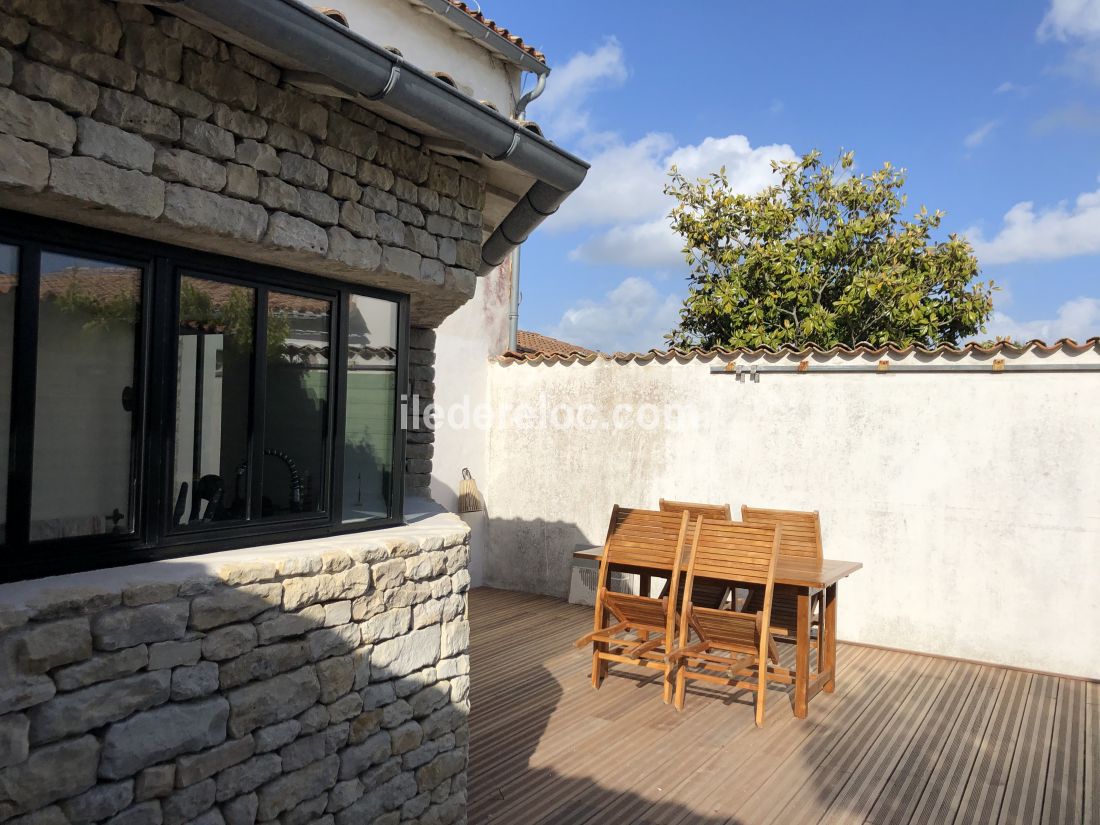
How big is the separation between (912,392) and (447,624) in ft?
17.9

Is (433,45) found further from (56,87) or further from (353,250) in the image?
(56,87)

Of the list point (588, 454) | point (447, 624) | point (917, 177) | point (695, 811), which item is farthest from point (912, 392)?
point (917, 177)

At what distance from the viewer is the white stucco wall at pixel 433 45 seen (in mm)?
8359

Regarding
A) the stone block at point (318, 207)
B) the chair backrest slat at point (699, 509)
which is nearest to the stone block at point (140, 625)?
the stone block at point (318, 207)

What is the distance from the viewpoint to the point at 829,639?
21.8 ft

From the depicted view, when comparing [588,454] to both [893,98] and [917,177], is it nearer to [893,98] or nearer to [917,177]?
[917,177]

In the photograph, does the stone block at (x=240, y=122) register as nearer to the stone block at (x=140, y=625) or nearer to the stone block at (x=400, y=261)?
the stone block at (x=140, y=625)

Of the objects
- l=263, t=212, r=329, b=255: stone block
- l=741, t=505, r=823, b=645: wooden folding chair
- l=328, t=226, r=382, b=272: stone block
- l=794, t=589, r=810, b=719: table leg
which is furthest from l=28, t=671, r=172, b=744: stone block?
l=741, t=505, r=823, b=645: wooden folding chair

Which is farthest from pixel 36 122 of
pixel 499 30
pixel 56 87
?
pixel 499 30

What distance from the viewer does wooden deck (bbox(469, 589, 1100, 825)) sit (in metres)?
4.61

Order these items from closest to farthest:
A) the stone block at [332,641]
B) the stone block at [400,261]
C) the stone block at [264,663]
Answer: the stone block at [264,663], the stone block at [332,641], the stone block at [400,261]

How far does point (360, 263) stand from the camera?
3771 millimetres

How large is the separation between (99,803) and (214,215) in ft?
6.61

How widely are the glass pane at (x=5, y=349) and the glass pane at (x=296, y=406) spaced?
1.02 meters
